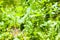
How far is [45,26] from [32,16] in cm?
19

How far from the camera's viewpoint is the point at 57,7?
195 cm

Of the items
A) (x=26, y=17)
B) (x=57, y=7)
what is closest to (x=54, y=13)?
(x=57, y=7)

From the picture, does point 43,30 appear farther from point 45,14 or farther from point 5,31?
point 5,31

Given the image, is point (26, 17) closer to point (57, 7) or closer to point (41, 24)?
point (41, 24)

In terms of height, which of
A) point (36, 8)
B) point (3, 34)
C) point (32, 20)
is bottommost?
point (3, 34)

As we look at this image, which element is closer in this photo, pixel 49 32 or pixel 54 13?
pixel 49 32

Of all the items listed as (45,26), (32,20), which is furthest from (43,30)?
(32,20)

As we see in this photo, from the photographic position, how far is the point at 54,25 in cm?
184

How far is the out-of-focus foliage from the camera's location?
1819 millimetres

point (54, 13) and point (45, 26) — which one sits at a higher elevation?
point (54, 13)

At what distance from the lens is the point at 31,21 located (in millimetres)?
1881

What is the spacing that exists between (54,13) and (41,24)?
0.70 feet

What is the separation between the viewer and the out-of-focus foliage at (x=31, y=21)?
182cm

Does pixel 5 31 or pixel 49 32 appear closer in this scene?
pixel 49 32
